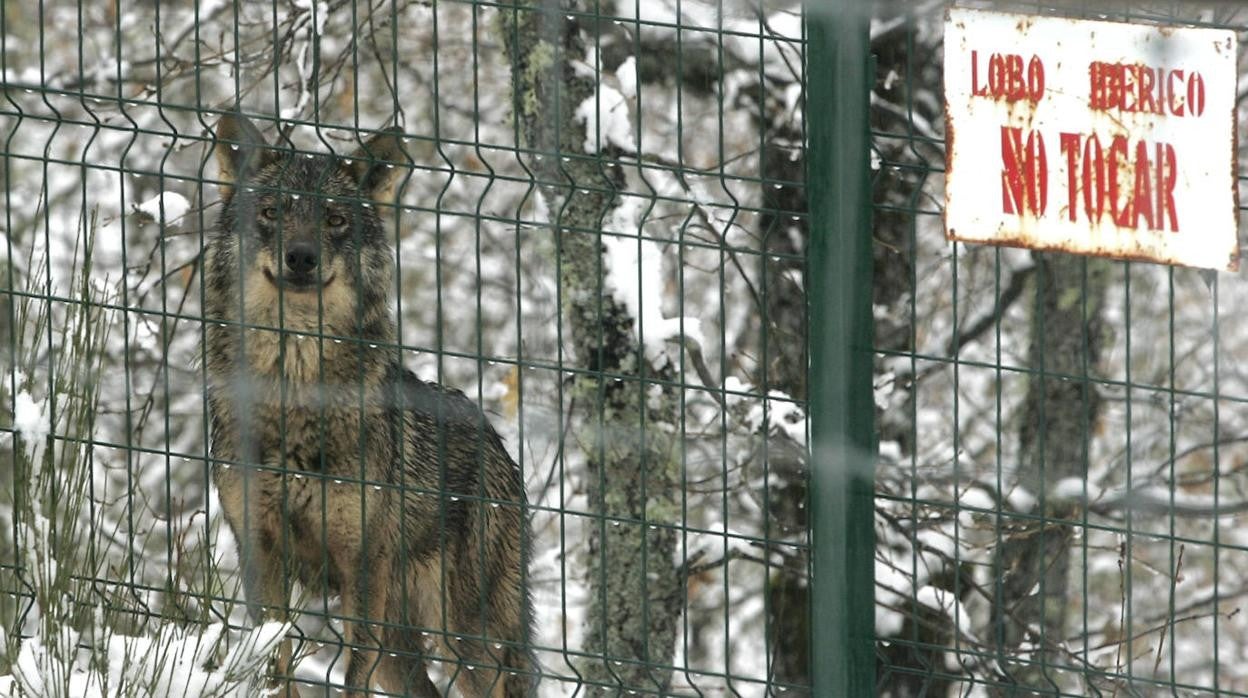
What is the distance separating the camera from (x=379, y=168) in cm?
612

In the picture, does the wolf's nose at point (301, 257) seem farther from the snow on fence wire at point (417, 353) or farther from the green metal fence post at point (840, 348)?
the green metal fence post at point (840, 348)

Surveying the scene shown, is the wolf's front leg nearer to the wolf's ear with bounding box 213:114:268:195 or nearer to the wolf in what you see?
the wolf

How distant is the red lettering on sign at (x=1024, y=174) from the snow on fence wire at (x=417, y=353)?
53 centimetres

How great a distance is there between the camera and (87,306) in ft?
16.9

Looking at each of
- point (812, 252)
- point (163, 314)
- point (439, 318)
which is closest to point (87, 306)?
point (163, 314)

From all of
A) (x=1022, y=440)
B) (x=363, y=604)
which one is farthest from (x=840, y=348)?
(x=1022, y=440)

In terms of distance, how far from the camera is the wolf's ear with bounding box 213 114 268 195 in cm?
551

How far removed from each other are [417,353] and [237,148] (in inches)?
68.4

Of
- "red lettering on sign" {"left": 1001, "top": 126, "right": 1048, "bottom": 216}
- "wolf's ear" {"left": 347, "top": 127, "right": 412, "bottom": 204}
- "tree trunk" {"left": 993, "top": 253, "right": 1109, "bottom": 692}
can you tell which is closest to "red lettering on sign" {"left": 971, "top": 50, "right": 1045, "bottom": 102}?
"red lettering on sign" {"left": 1001, "top": 126, "right": 1048, "bottom": 216}

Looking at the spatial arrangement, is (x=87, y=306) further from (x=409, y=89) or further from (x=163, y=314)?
(x=409, y=89)

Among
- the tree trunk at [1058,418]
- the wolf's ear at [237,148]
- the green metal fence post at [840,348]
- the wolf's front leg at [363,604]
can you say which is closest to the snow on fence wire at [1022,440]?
the tree trunk at [1058,418]

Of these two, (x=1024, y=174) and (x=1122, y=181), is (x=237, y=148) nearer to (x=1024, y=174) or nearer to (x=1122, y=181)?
(x=1024, y=174)

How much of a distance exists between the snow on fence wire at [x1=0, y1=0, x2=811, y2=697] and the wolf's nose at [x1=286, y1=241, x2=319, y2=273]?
0.04 ft

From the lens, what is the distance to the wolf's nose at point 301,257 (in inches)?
231
